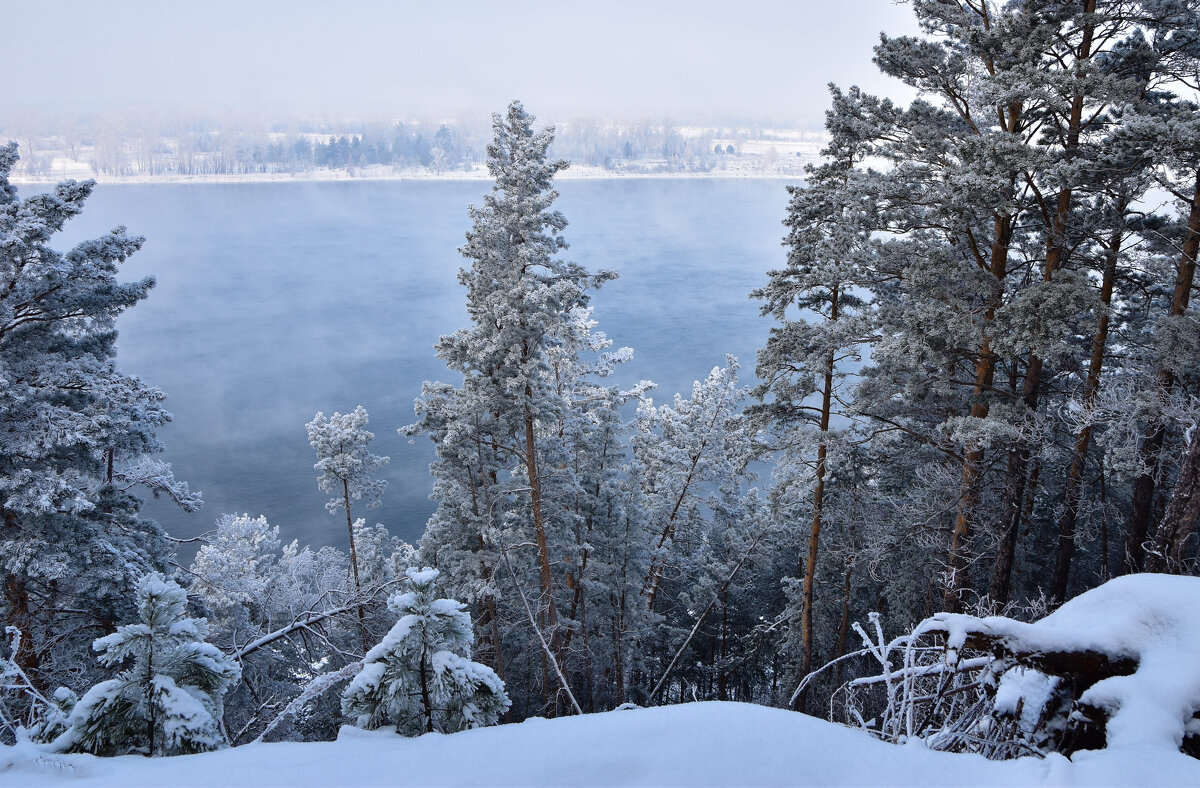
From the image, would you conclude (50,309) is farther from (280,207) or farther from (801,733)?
(280,207)

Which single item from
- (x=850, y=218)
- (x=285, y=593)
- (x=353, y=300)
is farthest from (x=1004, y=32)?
(x=353, y=300)

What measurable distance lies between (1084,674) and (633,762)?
59.2 inches

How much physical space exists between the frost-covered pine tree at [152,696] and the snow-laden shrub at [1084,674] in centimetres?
256

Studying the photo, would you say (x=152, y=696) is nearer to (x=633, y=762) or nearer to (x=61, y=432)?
(x=633, y=762)

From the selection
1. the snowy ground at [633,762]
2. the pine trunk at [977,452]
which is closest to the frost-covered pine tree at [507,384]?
the pine trunk at [977,452]

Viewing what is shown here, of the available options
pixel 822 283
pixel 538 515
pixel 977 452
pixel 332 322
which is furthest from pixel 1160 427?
pixel 332 322

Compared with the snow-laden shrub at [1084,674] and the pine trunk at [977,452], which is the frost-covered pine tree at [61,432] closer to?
the snow-laden shrub at [1084,674]

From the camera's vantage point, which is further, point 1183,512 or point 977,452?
point 977,452

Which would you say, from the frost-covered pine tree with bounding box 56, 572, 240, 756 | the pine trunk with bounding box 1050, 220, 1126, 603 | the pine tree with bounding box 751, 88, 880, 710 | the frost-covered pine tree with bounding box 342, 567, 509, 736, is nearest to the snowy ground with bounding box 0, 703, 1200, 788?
the frost-covered pine tree with bounding box 56, 572, 240, 756

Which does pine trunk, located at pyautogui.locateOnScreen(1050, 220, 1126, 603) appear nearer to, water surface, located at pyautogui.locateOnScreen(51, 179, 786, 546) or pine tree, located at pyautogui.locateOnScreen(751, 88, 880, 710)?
pine tree, located at pyautogui.locateOnScreen(751, 88, 880, 710)

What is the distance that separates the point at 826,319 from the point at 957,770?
1058 centimetres

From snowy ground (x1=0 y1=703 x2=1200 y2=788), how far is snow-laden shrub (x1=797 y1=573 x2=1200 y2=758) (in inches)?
8.2

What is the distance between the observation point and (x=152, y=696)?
8.12 ft

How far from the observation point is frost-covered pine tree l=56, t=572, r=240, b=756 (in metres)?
2.40
